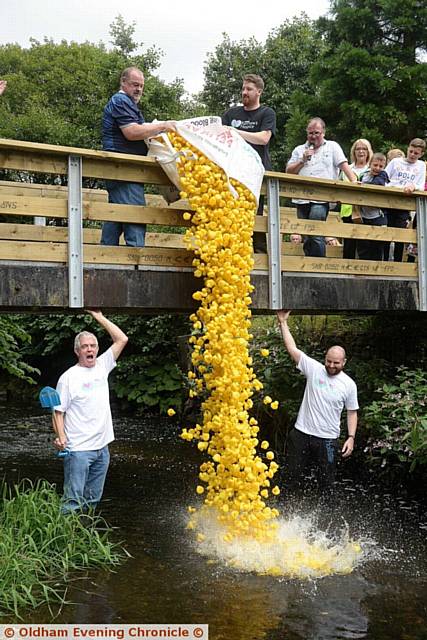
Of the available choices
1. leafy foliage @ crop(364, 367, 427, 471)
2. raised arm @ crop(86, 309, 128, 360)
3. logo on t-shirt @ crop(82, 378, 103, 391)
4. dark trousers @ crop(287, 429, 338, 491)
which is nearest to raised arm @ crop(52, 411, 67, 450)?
logo on t-shirt @ crop(82, 378, 103, 391)

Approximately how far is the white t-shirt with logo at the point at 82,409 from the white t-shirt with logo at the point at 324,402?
6.02 feet

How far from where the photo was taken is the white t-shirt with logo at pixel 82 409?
256 inches

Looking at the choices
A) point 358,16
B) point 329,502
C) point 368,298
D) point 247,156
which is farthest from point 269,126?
point 358,16

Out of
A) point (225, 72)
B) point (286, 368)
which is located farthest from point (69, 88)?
point (286, 368)

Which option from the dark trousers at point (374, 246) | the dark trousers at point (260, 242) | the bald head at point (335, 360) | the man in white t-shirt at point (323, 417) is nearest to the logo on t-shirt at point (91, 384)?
the man in white t-shirt at point (323, 417)

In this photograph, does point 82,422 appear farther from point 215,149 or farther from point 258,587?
point 215,149

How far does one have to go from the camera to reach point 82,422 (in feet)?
21.4

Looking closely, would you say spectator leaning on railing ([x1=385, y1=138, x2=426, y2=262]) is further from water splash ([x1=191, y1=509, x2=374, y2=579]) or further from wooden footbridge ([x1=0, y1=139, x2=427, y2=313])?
water splash ([x1=191, y1=509, x2=374, y2=579])

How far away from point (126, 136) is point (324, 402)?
289 cm

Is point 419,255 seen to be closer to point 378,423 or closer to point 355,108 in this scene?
point 378,423

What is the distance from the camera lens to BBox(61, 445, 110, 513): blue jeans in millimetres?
6516

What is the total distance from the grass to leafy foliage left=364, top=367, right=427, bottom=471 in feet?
10.6

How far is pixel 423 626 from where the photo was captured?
5375 millimetres

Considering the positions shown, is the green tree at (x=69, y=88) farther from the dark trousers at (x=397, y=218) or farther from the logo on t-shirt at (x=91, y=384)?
the logo on t-shirt at (x=91, y=384)
